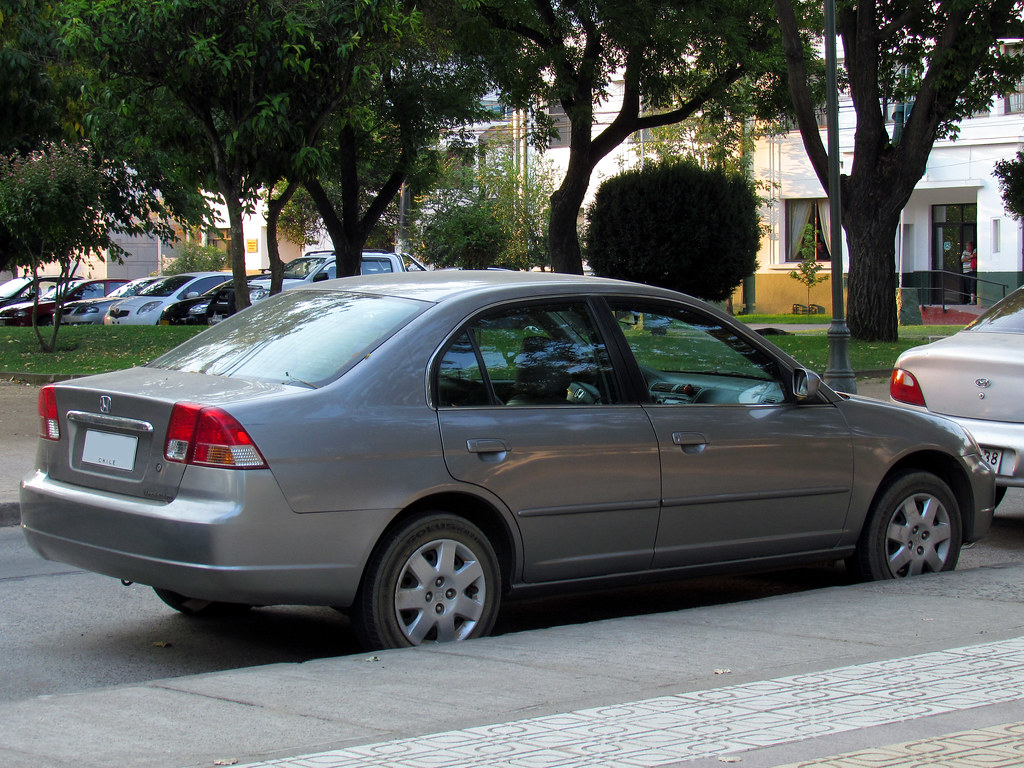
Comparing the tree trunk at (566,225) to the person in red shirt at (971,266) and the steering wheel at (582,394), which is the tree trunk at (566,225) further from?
the steering wheel at (582,394)

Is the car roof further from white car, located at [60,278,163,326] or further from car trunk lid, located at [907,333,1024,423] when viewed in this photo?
white car, located at [60,278,163,326]

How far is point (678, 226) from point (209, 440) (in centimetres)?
2183

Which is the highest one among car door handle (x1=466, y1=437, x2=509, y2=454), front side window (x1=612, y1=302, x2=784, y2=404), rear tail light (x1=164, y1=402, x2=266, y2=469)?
front side window (x1=612, y1=302, x2=784, y2=404)

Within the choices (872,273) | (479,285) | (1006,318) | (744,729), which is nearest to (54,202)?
(872,273)

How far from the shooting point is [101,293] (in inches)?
1458

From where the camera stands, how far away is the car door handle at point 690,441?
5.75 metres

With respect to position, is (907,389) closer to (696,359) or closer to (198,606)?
(696,359)

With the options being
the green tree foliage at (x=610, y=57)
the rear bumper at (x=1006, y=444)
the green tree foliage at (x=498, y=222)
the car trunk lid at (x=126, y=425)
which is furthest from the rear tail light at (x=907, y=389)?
the green tree foliage at (x=498, y=222)

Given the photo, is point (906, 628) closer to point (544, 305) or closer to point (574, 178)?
point (544, 305)

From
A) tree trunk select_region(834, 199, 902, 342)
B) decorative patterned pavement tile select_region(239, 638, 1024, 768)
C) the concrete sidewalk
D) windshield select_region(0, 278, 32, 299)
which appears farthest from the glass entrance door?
decorative patterned pavement tile select_region(239, 638, 1024, 768)

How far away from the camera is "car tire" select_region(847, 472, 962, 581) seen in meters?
6.52

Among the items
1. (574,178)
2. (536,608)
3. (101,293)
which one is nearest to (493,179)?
(101,293)

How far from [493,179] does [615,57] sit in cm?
2020

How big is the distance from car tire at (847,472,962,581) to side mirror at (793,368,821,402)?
79 cm
